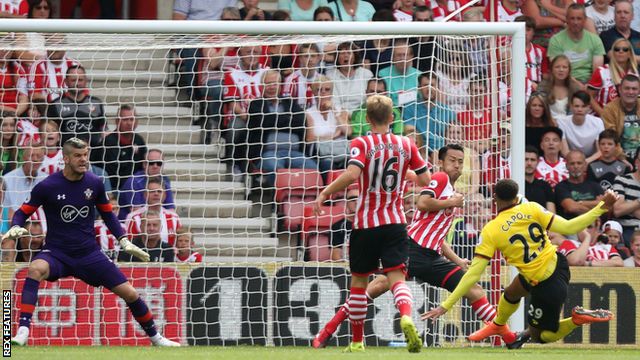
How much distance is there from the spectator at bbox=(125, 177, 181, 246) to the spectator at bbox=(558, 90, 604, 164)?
5203mm

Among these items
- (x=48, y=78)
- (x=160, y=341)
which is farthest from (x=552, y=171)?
(x=48, y=78)

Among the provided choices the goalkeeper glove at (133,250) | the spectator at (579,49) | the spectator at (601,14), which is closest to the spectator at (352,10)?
the spectator at (579,49)

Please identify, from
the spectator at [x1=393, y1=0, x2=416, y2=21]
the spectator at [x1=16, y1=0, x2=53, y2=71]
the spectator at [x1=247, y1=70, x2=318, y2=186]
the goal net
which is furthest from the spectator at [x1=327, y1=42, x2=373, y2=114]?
the spectator at [x1=16, y1=0, x2=53, y2=71]

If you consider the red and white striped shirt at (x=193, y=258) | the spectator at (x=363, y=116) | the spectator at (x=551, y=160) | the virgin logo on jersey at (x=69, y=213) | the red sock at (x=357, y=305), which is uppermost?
the spectator at (x=363, y=116)

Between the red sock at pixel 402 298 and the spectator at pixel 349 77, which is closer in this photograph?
the red sock at pixel 402 298

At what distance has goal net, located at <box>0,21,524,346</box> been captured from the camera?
26.2ft

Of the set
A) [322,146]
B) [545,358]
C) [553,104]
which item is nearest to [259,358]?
[545,358]

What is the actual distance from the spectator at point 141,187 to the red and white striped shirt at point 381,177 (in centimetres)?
331

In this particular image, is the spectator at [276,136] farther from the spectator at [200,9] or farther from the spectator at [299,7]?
the spectator at [200,9]

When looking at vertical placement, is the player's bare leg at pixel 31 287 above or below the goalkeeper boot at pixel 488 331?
above

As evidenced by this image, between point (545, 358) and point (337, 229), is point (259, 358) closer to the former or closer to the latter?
point (545, 358)

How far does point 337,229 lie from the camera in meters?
8.74

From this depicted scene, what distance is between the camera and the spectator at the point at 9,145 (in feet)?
28.3

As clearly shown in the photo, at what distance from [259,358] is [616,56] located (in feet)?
25.6
